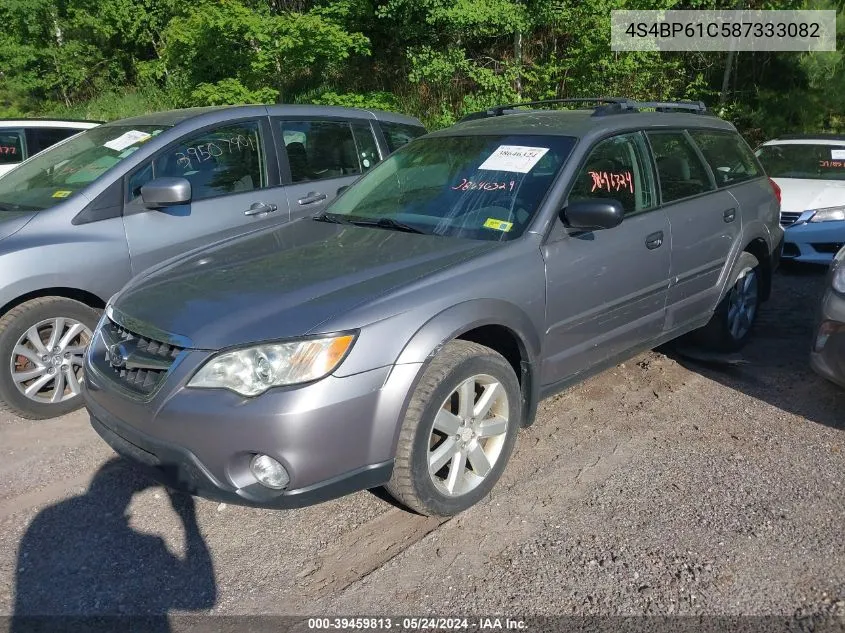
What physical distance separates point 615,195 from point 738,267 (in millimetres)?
1470

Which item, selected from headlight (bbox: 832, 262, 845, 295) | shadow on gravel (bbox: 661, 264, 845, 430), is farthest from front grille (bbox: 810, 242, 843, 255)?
headlight (bbox: 832, 262, 845, 295)

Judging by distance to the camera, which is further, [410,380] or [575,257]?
[575,257]

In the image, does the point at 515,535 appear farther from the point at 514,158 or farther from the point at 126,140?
the point at 126,140

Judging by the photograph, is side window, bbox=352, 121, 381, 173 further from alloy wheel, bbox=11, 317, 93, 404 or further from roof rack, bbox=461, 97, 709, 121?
alloy wheel, bbox=11, 317, 93, 404

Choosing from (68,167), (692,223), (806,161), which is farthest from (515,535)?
(806,161)

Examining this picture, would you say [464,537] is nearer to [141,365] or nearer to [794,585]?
[794,585]

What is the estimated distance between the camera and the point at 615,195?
391 cm

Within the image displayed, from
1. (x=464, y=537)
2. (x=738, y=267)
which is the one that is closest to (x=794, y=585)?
(x=464, y=537)

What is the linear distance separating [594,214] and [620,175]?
745 millimetres

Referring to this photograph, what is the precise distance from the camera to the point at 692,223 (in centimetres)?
432

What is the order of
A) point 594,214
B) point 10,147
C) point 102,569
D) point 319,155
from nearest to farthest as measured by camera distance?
point 102,569 → point 594,214 → point 319,155 → point 10,147

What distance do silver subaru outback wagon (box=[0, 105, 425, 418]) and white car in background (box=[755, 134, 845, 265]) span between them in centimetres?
456

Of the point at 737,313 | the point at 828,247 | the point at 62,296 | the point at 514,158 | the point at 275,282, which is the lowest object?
the point at 828,247

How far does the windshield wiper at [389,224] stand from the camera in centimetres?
360
